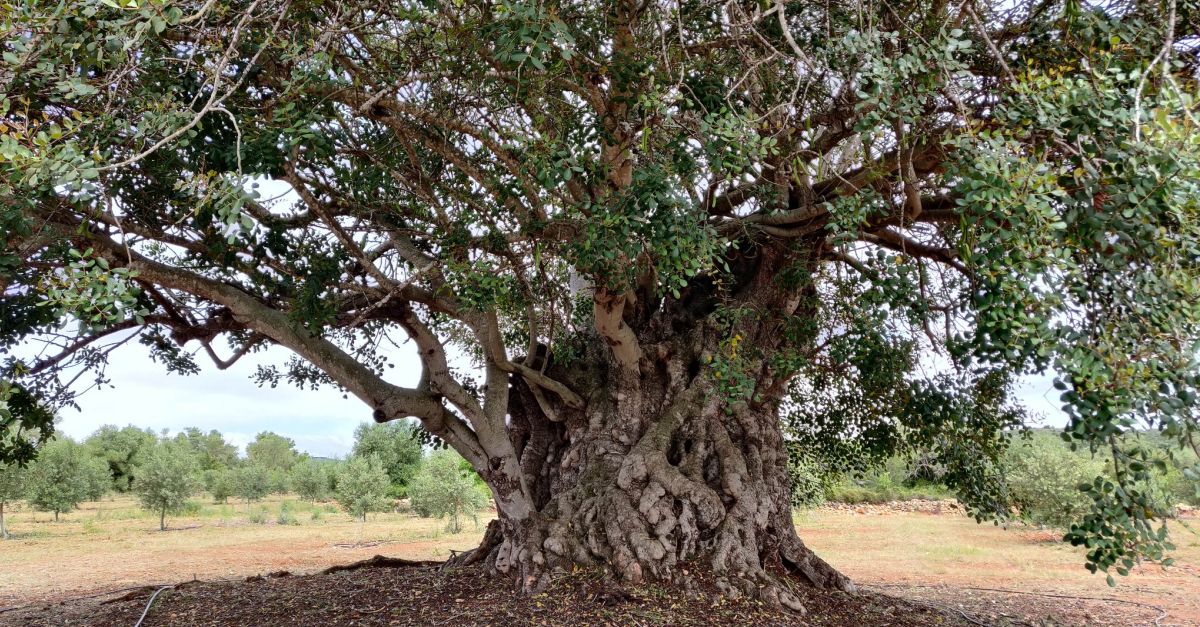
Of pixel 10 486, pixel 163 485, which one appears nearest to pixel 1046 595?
pixel 163 485

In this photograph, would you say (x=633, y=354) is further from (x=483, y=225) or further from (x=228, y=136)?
(x=228, y=136)

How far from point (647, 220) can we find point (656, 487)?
261cm

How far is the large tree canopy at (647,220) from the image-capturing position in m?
3.24

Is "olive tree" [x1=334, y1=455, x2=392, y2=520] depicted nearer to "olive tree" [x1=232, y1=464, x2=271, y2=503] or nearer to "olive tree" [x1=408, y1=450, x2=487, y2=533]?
"olive tree" [x1=408, y1=450, x2=487, y2=533]

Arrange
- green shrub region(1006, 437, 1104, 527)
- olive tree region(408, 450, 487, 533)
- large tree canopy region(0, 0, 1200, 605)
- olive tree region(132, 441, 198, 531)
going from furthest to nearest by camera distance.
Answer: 1. olive tree region(132, 441, 198, 531)
2. olive tree region(408, 450, 487, 533)
3. green shrub region(1006, 437, 1104, 527)
4. large tree canopy region(0, 0, 1200, 605)

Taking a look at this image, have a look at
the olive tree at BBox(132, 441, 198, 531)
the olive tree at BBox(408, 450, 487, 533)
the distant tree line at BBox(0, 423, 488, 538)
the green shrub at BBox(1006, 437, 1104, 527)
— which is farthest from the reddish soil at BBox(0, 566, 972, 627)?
the olive tree at BBox(132, 441, 198, 531)

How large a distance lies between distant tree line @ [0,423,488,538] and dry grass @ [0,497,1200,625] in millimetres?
690

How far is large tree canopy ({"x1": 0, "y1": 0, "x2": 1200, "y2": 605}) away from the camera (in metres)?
3.24

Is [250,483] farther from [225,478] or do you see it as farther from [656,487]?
[656,487]

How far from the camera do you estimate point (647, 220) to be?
13.9 feet

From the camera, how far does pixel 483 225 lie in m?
6.05

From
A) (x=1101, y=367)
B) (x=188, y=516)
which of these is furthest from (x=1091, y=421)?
(x=188, y=516)

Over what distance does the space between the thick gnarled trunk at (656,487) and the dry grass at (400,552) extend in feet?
10.5

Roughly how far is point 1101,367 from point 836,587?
4087 millimetres
